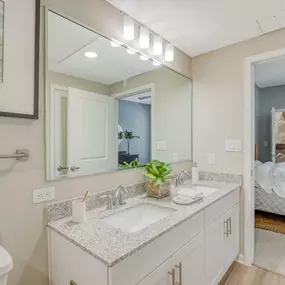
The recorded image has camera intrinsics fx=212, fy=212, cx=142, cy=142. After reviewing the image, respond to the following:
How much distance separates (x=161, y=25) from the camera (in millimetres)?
1820

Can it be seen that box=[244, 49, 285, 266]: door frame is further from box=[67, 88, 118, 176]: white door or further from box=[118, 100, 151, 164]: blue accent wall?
box=[67, 88, 118, 176]: white door

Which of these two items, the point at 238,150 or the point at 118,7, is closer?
the point at 118,7

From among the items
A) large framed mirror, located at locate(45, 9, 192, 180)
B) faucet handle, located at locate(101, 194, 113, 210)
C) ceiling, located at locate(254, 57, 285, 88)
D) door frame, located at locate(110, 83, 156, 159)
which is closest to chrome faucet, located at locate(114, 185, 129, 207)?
faucet handle, located at locate(101, 194, 113, 210)

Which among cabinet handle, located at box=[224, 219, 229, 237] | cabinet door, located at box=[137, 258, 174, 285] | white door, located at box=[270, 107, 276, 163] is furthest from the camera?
white door, located at box=[270, 107, 276, 163]

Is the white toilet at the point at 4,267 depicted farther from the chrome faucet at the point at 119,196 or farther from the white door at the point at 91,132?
the chrome faucet at the point at 119,196

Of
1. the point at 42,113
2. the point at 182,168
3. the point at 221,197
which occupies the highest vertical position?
the point at 42,113

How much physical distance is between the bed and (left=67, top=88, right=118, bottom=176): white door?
2.56 meters

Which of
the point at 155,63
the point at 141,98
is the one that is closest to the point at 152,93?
the point at 141,98

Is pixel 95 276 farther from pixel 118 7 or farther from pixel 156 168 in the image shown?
pixel 118 7

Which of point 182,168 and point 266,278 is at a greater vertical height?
point 182,168

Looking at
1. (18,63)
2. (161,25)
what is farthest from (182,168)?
(18,63)

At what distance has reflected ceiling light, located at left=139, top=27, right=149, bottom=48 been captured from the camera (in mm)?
1775

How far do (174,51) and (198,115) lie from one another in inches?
29.5

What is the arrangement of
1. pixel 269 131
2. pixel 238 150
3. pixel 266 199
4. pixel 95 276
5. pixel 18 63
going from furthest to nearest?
pixel 269 131 < pixel 266 199 < pixel 238 150 < pixel 18 63 < pixel 95 276
